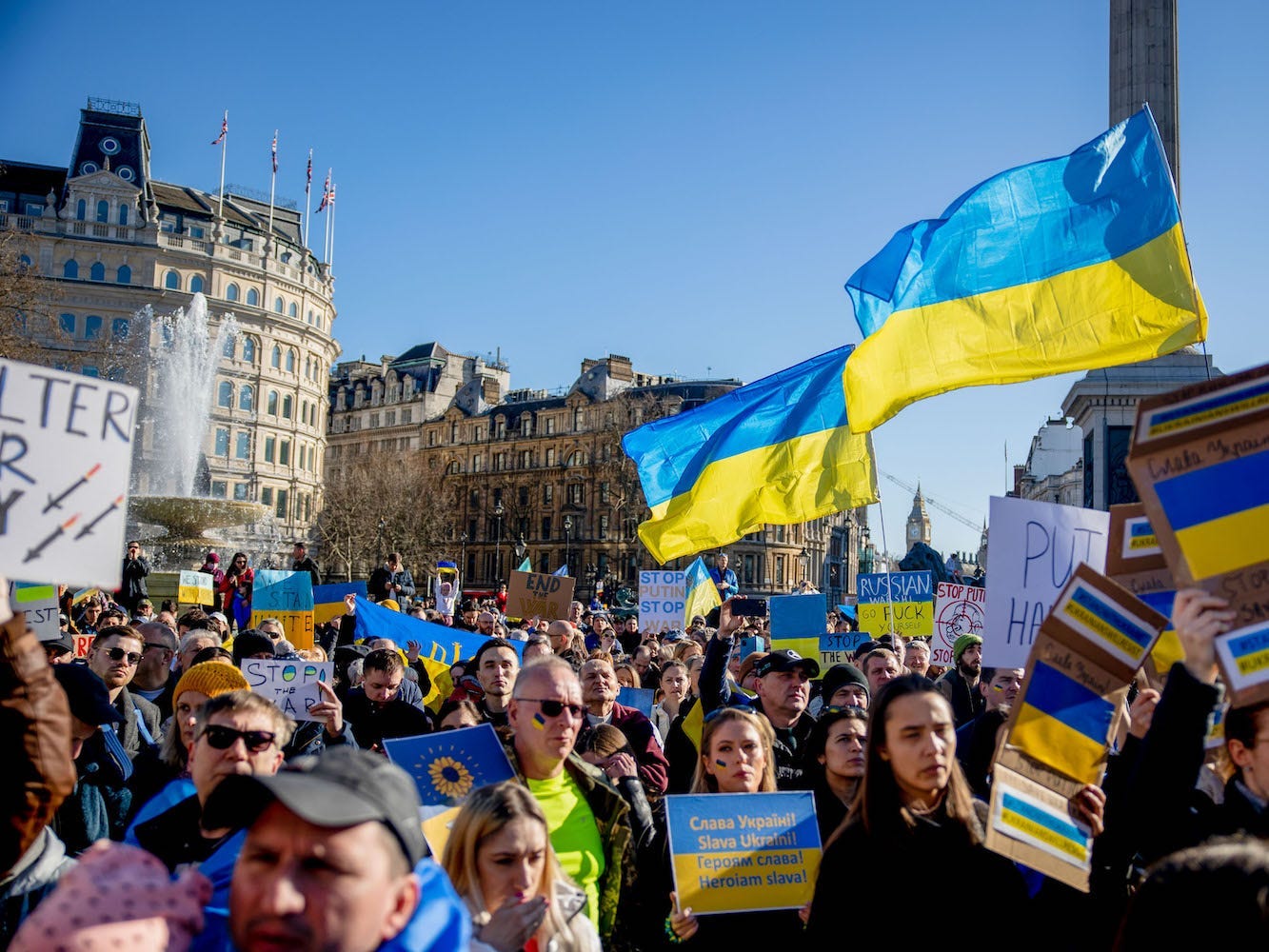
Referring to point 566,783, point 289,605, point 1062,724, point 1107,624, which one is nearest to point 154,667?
point 566,783

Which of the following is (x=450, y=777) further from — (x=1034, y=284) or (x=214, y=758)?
(x=1034, y=284)

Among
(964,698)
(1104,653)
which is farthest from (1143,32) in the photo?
(1104,653)

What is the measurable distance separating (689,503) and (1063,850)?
22.6 feet

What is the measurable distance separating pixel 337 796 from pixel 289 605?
11789mm

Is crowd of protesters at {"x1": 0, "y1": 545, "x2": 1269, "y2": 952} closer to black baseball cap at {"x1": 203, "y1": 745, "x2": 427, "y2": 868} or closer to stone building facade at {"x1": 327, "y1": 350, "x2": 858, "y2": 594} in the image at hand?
black baseball cap at {"x1": 203, "y1": 745, "x2": 427, "y2": 868}

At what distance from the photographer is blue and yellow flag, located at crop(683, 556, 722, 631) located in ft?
56.6

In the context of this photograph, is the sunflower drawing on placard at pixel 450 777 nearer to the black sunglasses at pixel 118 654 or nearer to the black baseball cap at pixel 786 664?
the black baseball cap at pixel 786 664

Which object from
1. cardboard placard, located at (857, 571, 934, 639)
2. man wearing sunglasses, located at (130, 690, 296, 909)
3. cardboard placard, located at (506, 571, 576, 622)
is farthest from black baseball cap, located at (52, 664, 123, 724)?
cardboard placard, located at (857, 571, 934, 639)

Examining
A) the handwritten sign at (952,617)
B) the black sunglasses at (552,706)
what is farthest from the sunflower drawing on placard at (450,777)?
the handwritten sign at (952,617)

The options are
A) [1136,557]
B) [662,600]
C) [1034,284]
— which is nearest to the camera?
[1136,557]

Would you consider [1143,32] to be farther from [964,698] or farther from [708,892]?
[708,892]

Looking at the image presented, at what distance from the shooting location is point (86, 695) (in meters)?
4.45

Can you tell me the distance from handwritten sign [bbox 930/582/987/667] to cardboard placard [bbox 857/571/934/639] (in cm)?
137

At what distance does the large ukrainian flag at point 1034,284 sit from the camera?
729 centimetres
